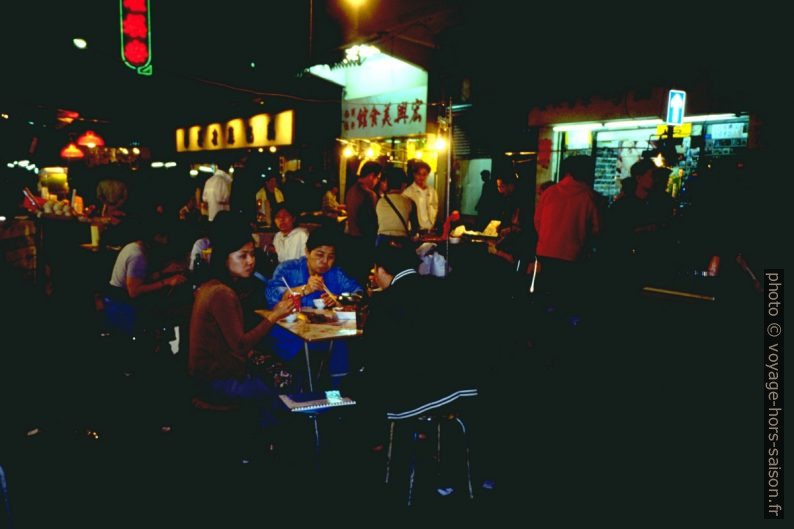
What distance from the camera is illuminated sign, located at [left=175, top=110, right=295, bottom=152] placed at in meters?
17.5

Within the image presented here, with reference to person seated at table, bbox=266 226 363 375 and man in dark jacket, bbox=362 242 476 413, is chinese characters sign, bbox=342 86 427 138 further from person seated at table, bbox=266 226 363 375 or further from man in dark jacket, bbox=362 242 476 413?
man in dark jacket, bbox=362 242 476 413

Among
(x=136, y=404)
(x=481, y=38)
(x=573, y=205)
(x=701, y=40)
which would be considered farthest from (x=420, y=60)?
(x=136, y=404)

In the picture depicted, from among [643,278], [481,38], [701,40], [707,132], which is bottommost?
[643,278]

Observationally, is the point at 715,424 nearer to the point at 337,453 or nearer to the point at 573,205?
the point at 573,205

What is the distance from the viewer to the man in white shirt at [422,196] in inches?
453

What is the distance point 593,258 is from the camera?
7.92 metres

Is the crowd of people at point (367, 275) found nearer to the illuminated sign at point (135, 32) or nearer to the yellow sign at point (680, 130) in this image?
the yellow sign at point (680, 130)

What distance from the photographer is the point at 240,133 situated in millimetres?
20016

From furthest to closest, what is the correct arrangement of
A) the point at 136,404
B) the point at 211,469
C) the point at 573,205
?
the point at 573,205 < the point at 136,404 < the point at 211,469

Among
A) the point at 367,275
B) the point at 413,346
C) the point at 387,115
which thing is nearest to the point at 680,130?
the point at 367,275

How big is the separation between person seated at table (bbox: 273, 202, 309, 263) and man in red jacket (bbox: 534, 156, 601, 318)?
135 inches

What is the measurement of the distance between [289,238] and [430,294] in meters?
4.54

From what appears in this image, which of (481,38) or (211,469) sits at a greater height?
(481,38)

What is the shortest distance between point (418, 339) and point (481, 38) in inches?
451
